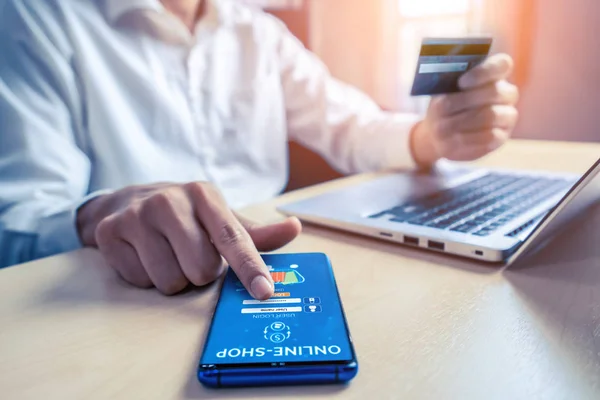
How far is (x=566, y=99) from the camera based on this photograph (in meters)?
0.74

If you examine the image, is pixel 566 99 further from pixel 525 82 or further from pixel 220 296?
pixel 220 296

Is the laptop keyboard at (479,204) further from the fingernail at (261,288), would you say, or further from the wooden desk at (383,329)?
the fingernail at (261,288)

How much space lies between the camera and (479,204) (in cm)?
52

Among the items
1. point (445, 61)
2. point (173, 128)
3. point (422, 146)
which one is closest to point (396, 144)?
point (422, 146)

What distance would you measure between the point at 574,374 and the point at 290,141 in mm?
993

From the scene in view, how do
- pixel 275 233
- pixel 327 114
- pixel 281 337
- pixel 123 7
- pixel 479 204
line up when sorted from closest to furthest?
pixel 281 337 → pixel 275 233 → pixel 479 204 → pixel 123 7 → pixel 327 114

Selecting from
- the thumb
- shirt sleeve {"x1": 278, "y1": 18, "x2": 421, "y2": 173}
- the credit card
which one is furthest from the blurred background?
the thumb

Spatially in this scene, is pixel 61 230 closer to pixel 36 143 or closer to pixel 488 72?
pixel 36 143

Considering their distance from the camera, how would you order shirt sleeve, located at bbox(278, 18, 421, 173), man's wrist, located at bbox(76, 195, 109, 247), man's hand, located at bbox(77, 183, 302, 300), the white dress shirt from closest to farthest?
man's hand, located at bbox(77, 183, 302, 300) < man's wrist, located at bbox(76, 195, 109, 247) < the white dress shirt < shirt sleeve, located at bbox(278, 18, 421, 173)

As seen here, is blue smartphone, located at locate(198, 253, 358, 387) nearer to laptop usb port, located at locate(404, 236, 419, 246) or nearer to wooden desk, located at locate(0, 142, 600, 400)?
wooden desk, located at locate(0, 142, 600, 400)

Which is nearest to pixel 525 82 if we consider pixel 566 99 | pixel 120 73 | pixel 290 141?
pixel 566 99

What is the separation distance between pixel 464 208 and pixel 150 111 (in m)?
0.57

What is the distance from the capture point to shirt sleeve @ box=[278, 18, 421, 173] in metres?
0.97

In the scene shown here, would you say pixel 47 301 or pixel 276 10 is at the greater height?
pixel 276 10
